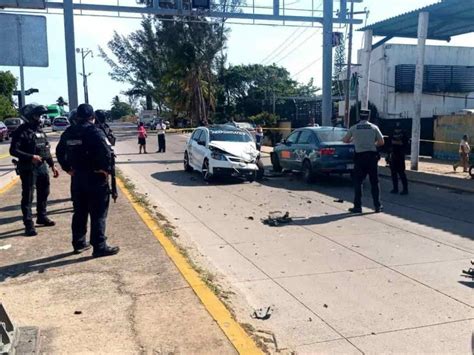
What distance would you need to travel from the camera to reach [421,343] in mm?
4027

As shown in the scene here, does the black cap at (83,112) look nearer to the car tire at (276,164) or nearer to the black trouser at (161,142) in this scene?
the car tire at (276,164)

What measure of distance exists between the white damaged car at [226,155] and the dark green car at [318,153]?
3.69 ft

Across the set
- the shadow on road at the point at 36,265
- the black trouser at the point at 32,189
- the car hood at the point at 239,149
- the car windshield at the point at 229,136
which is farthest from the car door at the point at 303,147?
the shadow on road at the point at 36,265

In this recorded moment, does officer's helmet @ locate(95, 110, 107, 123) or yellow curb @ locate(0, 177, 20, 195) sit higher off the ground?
officer's helmet @ locate(95, 110, 107, 123)

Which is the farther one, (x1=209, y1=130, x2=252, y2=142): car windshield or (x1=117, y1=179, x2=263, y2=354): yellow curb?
(x1=209, y1=130, x2=252, y2=142): car windshield

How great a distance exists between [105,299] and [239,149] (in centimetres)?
1008

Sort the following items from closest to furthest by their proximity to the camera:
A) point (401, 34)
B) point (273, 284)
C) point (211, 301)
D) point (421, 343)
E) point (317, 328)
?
point (421, 343) → point (317, 328) → point (211, 301) → point (273, 284) → point (401, 34)

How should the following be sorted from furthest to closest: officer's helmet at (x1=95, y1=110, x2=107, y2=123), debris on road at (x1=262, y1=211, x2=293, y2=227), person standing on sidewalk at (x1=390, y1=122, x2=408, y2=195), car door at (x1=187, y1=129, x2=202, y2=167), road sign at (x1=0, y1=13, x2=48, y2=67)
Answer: car door at (x1=187, y1=129, x2=202, y2=167) → road sign at (x1=0, y1=13, x2=48, y2=67) → person standing on sidewalk at (x1=390, y1=122, x2=408, y2=195) → officer's helmet at (x1=95, y1=110, x2=107, y2=123) → debris on road at (x1=262, y1=211, x2=293, y2=227)

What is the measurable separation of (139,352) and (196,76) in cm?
4459

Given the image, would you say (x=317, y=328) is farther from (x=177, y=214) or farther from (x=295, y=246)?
(x=177, y=214)

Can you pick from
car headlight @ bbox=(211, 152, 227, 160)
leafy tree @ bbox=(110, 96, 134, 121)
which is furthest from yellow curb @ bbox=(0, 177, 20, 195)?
leafy tree @ bbox=(110, 96, 134, 121)

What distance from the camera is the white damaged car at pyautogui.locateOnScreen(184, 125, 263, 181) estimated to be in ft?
46.3

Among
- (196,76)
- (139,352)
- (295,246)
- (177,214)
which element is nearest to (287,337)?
(139,352)

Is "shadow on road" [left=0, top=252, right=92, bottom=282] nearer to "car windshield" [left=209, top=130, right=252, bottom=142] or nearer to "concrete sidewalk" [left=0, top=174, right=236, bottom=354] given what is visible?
"concrete sidewalk" [left=0, top=174, right=236, bottom=354]
